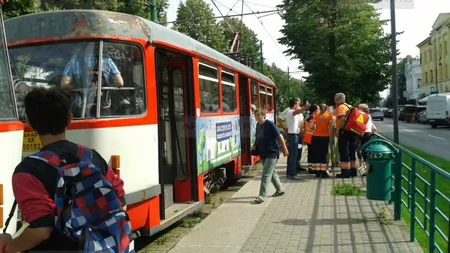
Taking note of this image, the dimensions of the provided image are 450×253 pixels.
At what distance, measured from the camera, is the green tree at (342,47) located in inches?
854

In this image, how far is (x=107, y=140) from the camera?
16.6ft

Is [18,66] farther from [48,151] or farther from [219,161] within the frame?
[219,161]

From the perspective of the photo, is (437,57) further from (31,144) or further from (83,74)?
(31,144)

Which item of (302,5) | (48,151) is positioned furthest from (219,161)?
(302,5)

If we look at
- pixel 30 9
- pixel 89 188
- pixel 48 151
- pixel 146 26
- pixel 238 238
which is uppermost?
pixel 30 9

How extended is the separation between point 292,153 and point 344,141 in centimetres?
116

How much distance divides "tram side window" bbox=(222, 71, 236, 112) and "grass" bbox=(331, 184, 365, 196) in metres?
2.57

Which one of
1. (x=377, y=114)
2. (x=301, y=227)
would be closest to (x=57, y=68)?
(x=301, y=227)

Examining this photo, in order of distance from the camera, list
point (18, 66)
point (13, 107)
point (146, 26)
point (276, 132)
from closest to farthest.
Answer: point (13, 107) → point (18, 66) → point (146, 26) → point (276, 132)

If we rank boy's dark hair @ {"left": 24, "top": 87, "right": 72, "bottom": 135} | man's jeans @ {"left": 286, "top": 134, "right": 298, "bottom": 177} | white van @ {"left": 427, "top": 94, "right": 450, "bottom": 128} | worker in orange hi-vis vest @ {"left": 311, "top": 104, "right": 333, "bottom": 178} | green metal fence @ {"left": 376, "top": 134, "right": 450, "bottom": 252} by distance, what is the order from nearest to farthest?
boy's dark hair @ {"left": 24, "top": 87, "right": 72, "bottom": 135} → green metal fence @ {"left": 376, "top": 134, "right": 450, "bottom": 252} → man's jeans @ {"left": 286, "top": 134, "right": 298, "bottom": 177} → worker in orange hi-vis vest @ {"left": 311, "top": 104, "right": 333, "bottom": 178} → white van @ {"left": 427, "top": 94, "right": 450, "bottom": 128}

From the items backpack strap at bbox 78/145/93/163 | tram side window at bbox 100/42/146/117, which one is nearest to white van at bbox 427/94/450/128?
tram side window at bbox 100/42/146/117

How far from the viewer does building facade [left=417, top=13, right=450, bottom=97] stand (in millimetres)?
63875

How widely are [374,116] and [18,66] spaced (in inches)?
2178

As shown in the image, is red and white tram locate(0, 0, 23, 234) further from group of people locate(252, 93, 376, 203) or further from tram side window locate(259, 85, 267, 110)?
tram side window locate(259, 85, 267, 110)
